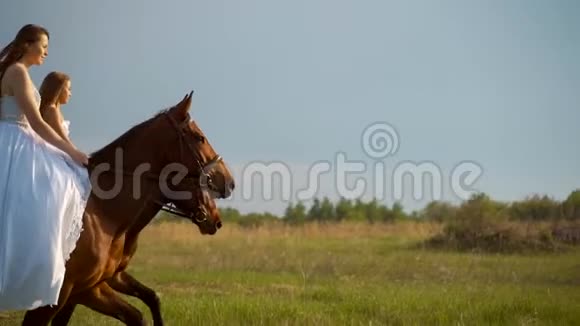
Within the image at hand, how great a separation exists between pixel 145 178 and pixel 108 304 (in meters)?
1.10

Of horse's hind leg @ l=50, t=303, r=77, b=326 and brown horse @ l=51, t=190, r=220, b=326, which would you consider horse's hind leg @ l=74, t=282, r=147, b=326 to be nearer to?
brown horse @ l=51, t=190, r=220, b=326

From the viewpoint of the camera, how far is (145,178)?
6133mm

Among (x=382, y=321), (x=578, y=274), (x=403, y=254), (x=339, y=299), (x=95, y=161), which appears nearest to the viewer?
(x=95, y=161)

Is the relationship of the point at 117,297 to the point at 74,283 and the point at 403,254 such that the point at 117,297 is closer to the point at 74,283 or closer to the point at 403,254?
the point at 74,283

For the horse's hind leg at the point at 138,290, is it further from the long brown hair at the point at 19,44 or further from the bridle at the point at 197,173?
the long brown hair at the point at 19,44

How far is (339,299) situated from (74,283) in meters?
5.15

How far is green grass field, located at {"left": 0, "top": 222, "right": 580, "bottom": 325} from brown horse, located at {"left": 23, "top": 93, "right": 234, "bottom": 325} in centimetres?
212

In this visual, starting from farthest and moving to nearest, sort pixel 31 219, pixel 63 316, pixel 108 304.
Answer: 1. pixel 63 316
2. pixel 108 304
3. pixel 31 219

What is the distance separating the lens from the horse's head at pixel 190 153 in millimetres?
6094

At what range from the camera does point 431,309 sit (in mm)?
8773

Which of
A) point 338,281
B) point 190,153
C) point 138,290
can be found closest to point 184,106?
point 190,153

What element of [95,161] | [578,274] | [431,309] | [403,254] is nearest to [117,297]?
[95,161]

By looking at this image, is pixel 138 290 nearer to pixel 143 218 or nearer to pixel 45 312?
pixel 143 218

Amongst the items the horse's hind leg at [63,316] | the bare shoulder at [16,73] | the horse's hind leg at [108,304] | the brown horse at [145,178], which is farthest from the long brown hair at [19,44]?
the horse's hind leg at [63,316]
